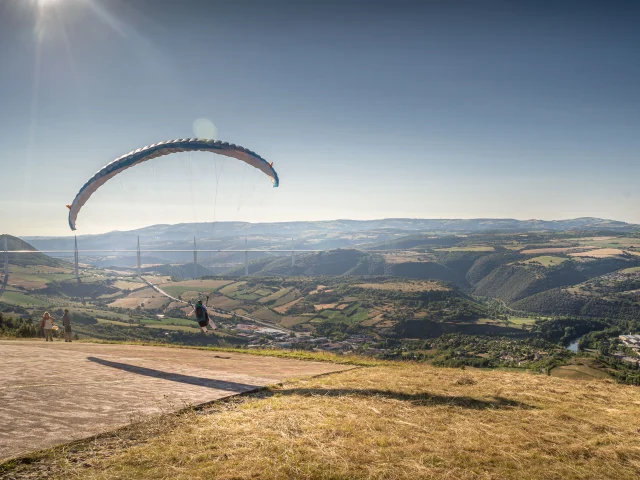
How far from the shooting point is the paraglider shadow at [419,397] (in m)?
10.9

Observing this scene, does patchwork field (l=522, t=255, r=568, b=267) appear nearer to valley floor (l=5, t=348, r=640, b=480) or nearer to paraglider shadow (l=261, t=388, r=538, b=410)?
paraglider shadow (l=261, t=388, r=538, b=410)

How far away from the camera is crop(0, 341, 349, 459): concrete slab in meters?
8.46

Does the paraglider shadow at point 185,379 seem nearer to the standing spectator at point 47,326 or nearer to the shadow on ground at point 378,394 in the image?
the shadow on ground at point 378,394

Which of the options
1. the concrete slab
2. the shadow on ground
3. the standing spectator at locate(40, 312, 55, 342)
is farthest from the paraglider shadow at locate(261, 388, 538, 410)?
the standing spectator at locate(40, 312, 55, 342)

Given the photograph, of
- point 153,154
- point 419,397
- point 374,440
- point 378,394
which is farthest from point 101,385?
point 153,154

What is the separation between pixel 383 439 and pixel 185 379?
26.2 feet

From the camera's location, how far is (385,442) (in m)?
7.73

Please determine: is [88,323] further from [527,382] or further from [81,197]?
[527,382]

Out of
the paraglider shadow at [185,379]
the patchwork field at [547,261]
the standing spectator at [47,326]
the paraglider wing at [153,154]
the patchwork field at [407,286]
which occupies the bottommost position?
the patchwork field at [407,286]

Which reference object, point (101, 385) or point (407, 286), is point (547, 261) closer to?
point (407, 286)

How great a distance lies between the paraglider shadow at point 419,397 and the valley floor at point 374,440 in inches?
1.2

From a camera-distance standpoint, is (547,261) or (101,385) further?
(547,261)

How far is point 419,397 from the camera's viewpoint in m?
11.4

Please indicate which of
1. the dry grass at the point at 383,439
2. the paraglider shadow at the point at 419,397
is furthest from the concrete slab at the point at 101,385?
the paraglider shadow at the point at 419,397
